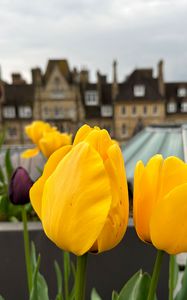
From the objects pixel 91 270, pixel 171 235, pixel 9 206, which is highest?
pixel 171 235

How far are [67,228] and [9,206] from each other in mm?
921

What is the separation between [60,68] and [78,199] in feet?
57.4

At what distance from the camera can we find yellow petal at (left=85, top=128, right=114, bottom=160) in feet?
0.98

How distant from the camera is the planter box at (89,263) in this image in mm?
934

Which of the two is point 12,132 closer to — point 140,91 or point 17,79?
point 17,79

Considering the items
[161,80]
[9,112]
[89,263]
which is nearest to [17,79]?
[9,112]

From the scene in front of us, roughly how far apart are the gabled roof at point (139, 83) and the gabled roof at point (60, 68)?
253 centimetres

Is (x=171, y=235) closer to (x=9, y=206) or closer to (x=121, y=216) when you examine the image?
(x=121, y=216)

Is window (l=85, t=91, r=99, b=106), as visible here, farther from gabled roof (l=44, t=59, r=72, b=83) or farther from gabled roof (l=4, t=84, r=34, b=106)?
gabled roof (l=4, t=84, r=34, b=106)

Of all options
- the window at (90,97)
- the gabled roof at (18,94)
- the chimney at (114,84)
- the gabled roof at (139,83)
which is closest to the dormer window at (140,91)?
the gabled roof at (139,83)

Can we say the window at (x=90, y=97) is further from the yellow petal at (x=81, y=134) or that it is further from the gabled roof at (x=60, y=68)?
the yellow petal at (x=81, y=134)

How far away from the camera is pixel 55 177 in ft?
0.97

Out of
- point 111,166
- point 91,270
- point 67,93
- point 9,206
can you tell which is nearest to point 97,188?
point 111,166

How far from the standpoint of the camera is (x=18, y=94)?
17.2m
